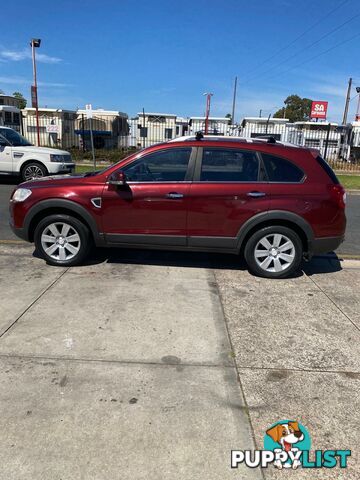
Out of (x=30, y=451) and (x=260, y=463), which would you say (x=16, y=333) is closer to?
(x=30, y=451)

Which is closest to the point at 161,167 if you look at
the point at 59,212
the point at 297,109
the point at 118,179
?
the point at 118,179

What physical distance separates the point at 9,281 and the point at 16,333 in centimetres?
138

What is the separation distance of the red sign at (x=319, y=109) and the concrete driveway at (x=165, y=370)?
38.7 meters

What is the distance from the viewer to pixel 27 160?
12219 millimetres

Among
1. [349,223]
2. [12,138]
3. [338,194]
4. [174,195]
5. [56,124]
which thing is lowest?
[349,223]

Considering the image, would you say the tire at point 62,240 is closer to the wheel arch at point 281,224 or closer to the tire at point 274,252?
the wheel arch at point 281,224

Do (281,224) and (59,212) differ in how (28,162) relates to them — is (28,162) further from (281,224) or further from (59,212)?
(281,224)

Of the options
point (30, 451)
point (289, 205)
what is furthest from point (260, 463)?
point (289, 205)

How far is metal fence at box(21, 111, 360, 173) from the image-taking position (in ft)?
98.0

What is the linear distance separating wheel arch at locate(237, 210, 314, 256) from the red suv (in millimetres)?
12

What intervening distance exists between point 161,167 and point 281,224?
166 centimetres

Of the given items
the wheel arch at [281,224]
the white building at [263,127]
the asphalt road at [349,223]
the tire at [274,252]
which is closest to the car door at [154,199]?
the wheel arch at [281,224]

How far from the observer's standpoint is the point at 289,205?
4.90 metres

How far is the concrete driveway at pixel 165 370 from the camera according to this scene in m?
2.26
